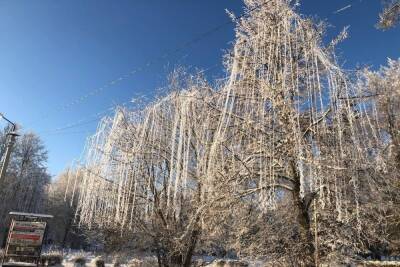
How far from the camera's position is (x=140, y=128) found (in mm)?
10328

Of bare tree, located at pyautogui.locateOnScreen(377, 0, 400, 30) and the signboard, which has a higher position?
bare tree, located at pyautogui.locateOnScreen(377, 0, 400, 30)

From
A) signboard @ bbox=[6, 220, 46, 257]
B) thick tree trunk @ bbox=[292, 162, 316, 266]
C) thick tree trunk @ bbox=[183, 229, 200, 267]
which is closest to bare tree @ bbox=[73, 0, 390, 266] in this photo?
thick tree trunk @ bbox=[292, 162, 316, 266]

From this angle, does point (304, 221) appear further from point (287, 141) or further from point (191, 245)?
point (191, 245)

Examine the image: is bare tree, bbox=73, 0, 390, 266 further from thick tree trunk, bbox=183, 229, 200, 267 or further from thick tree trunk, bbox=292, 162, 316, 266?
thick tree trunk, bbox=183, 229, 200, 267

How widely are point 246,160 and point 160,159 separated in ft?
16.2

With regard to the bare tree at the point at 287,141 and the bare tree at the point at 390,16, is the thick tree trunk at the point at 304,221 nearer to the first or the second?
the bare tree at the point at 287,141

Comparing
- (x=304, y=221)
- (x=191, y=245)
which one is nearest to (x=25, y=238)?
(x=191, y=245)

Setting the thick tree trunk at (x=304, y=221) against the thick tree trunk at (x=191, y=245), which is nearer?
the thick tree trunk at (x=304, y=221)

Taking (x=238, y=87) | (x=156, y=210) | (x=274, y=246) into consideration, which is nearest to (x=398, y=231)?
(x=274, y=246)

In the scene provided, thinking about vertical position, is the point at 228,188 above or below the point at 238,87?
below

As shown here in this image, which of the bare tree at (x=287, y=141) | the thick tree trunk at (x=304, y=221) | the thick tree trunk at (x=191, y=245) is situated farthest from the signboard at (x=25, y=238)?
the thick tree trunk at (x=304, y=221)

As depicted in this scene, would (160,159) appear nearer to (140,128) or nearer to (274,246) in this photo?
(140,128)

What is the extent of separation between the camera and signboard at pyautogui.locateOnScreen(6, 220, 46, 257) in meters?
15.7

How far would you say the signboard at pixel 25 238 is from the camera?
15.7 meters
